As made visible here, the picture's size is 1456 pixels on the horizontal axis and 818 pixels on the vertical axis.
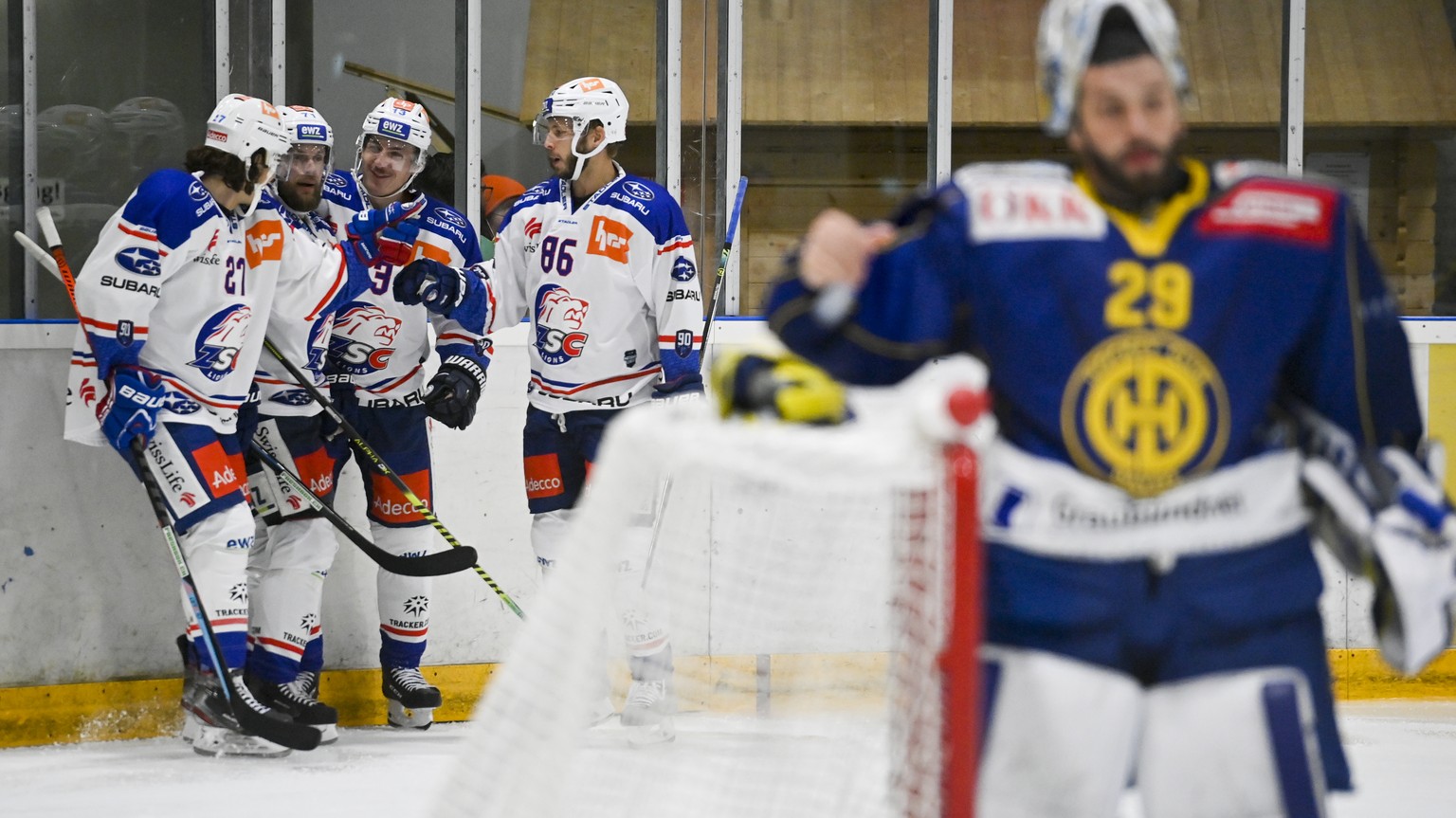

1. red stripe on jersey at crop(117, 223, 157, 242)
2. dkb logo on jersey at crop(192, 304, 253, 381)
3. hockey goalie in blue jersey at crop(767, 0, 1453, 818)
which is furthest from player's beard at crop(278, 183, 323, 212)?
hockey goalie in blue jersey at crop(767, 0, 1453, 818)

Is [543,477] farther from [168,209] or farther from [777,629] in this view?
[777,629]

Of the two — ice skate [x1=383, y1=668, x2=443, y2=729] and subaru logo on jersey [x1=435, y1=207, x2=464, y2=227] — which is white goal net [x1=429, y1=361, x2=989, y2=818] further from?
subaru logo on jersey [x1=435, y1=207, x2=464, y2=227]

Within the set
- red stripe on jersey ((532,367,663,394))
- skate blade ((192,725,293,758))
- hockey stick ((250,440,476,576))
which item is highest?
red stripe on jersey ((532,367,663,394))

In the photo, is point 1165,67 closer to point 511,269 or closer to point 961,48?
point 511,269

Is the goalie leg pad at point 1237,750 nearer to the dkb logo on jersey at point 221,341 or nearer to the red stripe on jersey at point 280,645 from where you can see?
the dkb logo on jersey at point 221,341

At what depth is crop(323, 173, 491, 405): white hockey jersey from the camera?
13.3ft

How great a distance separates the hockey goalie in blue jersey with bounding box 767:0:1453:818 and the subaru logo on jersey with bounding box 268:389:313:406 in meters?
2.78

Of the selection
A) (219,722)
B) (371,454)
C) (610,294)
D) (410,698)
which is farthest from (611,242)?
(219,722)

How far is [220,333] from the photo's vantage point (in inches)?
143

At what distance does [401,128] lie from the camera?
13.3 ft

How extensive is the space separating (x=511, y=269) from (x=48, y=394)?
1117 millimetres

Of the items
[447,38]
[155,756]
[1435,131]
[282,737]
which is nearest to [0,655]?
[155,756]

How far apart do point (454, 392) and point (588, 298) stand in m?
0.39

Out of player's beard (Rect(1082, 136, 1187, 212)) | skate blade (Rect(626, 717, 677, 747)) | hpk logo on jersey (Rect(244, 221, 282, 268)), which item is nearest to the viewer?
player's beard (Rect(1082, 136, 1187, 212))
